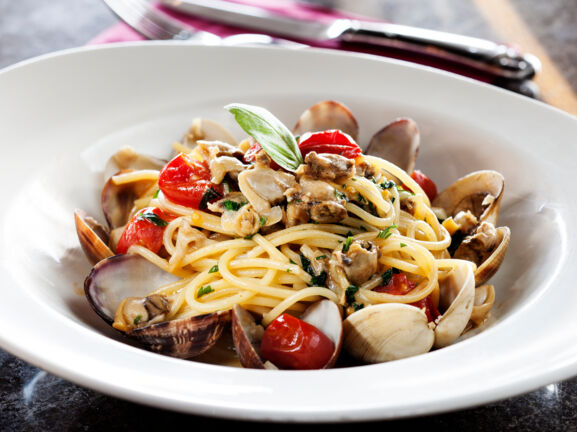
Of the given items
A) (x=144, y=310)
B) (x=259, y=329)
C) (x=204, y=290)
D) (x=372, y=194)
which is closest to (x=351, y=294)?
(x=259, y=329)

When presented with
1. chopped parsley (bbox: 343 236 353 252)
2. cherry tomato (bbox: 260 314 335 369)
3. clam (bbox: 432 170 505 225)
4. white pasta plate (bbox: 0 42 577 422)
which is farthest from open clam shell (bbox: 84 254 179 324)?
clam (bbox: 432 170 505 225)

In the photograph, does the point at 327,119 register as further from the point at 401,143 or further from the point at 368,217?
the point at 368,217

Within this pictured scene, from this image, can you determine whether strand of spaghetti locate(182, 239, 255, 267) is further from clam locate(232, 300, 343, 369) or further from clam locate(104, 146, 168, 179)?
clam locate(104, 146, 168, 179)

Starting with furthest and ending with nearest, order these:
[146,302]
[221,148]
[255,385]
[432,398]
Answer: [221,148]
[146,302]
[255,385]
[432,398]

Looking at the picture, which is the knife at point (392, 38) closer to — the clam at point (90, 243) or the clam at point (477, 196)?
the clam at point (477, 196)

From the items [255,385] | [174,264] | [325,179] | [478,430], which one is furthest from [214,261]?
[478,430]

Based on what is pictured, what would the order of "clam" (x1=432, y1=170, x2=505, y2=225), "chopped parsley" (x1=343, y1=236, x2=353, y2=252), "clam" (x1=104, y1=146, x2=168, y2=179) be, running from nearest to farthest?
"chopped parsley" (x1=343, y1=236, x2=353, y2=252) → "clam" (x1=432, y1=170, x2=505, y2=225) → "clam" (x1=104, y1=146, x2=168, y2=179)

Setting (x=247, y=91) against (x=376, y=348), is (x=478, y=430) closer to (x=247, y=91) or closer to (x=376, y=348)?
(x=376, y=348)

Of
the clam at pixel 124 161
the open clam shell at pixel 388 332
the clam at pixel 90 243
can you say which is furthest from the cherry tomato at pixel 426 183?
the clam at pixel 90 243
